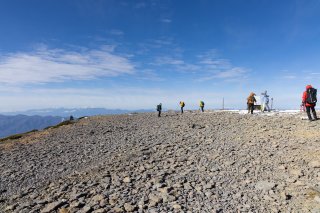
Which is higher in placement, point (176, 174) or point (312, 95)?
point (312, 95)

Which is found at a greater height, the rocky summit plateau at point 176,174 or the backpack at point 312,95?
the backpack at point 312,95

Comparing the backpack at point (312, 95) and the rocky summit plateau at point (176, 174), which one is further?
the backpack at point (312, 95)

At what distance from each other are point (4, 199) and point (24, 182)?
2.14 metres

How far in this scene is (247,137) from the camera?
19.1 metres

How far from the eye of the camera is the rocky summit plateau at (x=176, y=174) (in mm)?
10289

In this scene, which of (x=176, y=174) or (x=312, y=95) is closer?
(x=176, y=174)

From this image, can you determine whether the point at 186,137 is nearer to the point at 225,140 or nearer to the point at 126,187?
the point at 225,140

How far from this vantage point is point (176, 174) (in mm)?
13219

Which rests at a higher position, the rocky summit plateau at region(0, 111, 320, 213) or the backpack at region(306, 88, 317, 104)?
the backpack at region(306, 88, 317, 104)

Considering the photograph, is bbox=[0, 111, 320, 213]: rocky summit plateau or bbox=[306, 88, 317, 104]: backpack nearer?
bbox=[0, 111, 320, 213]: rocky summit plateau

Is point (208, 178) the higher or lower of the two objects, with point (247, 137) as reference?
lower

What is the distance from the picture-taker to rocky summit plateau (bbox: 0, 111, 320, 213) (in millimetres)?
10289

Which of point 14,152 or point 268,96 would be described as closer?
point 14,152

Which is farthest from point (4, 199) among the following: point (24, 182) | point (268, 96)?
point (268, 96)
